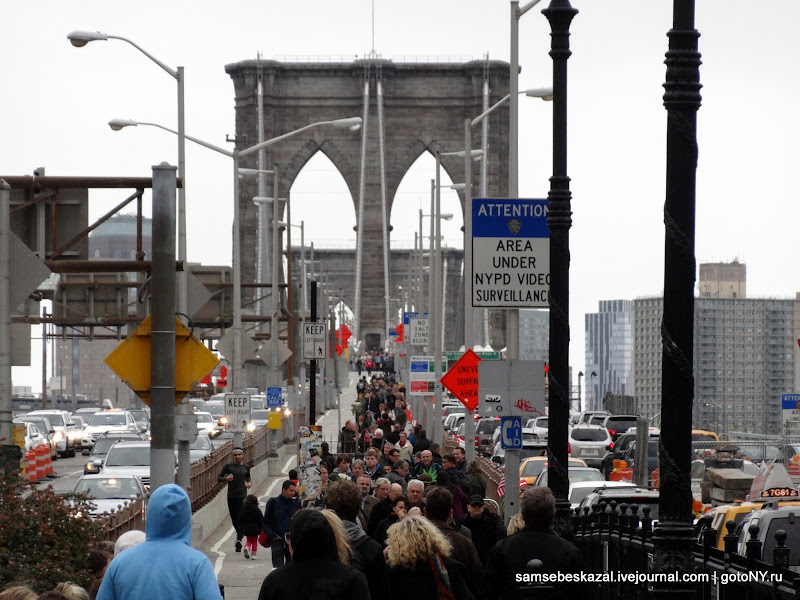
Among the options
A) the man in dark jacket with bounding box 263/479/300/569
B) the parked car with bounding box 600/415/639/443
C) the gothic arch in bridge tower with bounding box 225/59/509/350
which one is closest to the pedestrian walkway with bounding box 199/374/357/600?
the man in dark jacket with bounding box 263/479/300/569

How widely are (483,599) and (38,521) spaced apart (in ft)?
15.7

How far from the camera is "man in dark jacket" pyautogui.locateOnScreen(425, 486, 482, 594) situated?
1043 cm

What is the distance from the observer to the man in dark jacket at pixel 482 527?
13.3m

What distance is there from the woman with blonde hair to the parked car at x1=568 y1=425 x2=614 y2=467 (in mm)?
33875

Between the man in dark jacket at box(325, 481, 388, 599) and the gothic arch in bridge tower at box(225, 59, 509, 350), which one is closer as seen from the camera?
the man in dark jacket at box(325, 481, 388, 599)

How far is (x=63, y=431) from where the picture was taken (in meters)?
55.3

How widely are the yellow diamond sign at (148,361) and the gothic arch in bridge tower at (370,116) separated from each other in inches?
4545

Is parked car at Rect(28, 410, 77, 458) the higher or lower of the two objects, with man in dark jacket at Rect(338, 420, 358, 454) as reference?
lower

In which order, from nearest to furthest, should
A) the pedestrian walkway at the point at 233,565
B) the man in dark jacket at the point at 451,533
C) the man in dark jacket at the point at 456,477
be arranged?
the man in dark jacket at the point at 451,533 → the man in dark jacket at the point at 456,477 → the pedestrian walkway at the point at 233,565

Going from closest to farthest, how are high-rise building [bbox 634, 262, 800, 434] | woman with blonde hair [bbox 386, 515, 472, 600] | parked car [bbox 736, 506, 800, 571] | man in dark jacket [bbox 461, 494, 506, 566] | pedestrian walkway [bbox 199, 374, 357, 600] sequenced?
woman with blonde hair [bbox 386, 515, 472, 600]
man in dark jacket [bbox 461, 494, 506, 566]
parked car [bbox 736, 506, 800, 571]
pedestrian walkway [bbox 199, 374, 357, 600]
high-rise building [bbox 634, 262, 800, 434]

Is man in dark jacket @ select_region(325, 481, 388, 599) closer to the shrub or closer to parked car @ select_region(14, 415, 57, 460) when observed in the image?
the shrub

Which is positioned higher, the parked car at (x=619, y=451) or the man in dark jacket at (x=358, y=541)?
the man in dark jacket at (x=358, y=541)

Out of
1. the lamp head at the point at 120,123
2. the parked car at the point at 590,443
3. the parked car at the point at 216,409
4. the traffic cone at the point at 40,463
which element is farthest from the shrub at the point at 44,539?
the parked car at the point at 216,409

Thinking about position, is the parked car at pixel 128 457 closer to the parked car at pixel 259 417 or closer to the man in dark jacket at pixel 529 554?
the man in dark jacket at pixel 529 554
